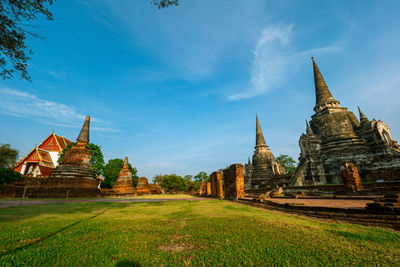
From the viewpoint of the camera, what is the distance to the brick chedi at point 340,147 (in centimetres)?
1524

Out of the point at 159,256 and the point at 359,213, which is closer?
the point at 159,256

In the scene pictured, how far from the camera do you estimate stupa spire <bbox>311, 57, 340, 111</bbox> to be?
23422 millimetres

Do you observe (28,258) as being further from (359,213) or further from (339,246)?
(359,213)

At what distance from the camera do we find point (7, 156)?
26531mm

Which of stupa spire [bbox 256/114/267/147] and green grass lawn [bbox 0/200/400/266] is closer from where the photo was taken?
green grass lawn [bbox 0/200/400/266]

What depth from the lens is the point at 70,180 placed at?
51.1 feet

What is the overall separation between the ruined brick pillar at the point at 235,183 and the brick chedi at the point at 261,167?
21.5 metres

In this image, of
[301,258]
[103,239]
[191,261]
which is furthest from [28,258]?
[301,258]

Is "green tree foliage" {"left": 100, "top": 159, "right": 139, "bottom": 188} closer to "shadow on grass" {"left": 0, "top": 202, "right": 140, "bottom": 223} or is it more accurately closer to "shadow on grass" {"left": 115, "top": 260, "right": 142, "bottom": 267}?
"shadow on grass" {"left": 0, "top": 202, "right": 140, "bottom": 223}

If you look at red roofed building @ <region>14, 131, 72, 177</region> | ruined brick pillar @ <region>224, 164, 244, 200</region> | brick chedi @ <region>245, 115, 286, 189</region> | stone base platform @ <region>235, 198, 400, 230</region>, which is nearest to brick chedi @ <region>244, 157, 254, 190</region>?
brick chedi @ <region>245, 115, 286, 189</region>

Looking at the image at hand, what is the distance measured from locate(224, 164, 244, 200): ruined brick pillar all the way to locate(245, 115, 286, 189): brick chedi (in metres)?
21.5

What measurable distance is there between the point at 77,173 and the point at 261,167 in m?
29.3

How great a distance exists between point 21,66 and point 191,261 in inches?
255

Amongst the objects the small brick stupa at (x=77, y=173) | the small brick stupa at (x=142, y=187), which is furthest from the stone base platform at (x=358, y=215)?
the small brick stupa at (x=142, y=187)
